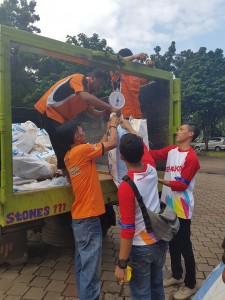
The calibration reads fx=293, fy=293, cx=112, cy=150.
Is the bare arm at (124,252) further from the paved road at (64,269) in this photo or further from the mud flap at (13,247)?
the mud flap at (13,247)

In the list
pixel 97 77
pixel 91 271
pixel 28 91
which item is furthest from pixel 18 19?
pixel 91 271

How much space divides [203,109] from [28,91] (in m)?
14.0

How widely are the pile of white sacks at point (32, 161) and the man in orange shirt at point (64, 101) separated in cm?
37

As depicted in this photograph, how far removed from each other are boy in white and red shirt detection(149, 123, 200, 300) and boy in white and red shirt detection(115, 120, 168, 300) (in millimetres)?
778

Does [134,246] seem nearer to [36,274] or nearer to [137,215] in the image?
[137,215]

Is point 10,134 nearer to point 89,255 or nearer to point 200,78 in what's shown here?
point 89,255

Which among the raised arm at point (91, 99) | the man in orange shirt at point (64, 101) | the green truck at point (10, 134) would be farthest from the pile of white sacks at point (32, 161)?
the raised arm at point (91, 99)

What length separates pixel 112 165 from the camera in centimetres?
295

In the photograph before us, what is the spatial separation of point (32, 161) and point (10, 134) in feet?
3.27

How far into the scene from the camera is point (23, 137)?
400cm

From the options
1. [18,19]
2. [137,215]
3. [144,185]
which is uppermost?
[18,19]

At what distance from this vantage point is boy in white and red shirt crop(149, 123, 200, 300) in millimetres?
2635

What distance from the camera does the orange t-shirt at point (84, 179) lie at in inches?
90.1

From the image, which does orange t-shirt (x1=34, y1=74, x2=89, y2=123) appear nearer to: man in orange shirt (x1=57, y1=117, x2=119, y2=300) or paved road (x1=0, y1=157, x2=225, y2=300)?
man in orange shirt (x1=57, y1=117, x2=119, y2=300)
